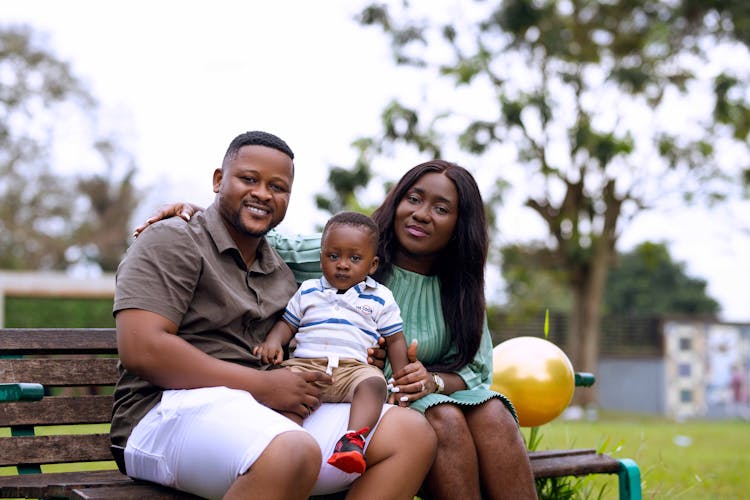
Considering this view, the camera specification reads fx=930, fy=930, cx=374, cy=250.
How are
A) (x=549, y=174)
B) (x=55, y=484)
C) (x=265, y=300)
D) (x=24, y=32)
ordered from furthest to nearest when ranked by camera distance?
1. (x=24, y=32)
2. (x=549, y=174)
3. (x=265, y=300)
4. (x=55, y=484)

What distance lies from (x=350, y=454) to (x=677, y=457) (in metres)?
6.40

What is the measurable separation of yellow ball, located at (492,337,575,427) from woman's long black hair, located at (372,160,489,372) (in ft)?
2.20

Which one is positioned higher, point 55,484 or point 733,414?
point 55,484

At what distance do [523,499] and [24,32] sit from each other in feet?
94.0

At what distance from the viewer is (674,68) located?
57.0 feet

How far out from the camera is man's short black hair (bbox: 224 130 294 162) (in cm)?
295

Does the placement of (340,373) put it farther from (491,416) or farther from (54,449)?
(54,449)

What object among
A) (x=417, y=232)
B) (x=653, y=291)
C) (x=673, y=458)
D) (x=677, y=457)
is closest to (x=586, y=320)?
(x=677, y=457)

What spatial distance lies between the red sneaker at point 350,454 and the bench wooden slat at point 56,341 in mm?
1157

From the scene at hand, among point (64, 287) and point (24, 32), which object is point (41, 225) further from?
point (64, 287)

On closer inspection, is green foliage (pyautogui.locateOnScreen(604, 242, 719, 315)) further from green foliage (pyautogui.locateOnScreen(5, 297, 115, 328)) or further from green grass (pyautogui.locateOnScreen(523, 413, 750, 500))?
green foliage (pyautogui.locateOnScreen(5, 297, 115, 328))

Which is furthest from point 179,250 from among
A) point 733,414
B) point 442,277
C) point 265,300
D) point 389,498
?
point 733,414

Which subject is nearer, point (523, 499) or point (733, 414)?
point (523, 499)

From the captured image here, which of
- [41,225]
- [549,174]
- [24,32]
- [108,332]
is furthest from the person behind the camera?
[41,225]
